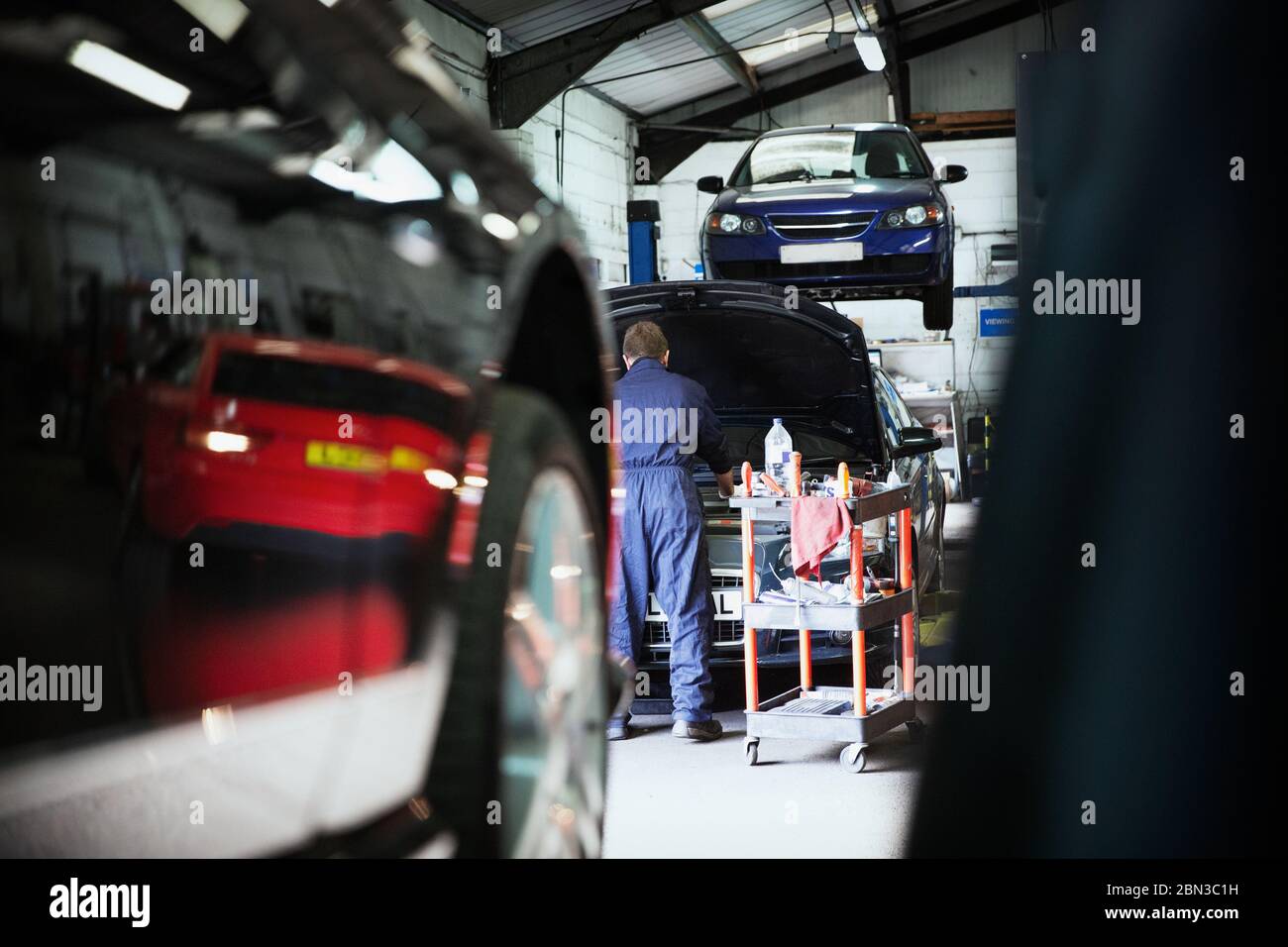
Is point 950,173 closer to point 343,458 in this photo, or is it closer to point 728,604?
point 728,604

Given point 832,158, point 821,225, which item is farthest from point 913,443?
point 832,158

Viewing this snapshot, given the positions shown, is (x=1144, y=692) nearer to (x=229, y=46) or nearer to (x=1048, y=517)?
(x=1048, y=517)

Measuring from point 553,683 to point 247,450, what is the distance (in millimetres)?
419

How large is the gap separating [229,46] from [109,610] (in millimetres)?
357

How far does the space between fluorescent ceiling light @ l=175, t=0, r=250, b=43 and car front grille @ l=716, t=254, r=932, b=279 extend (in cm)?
460

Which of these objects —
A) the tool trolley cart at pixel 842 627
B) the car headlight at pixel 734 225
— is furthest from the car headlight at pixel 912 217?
the tool trolley cart at pixel 842 627

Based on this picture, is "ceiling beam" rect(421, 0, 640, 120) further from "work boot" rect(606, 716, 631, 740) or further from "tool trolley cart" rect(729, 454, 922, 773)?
"work boot" rect(606, 716, 631, 740)

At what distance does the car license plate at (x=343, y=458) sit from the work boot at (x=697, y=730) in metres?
3.32

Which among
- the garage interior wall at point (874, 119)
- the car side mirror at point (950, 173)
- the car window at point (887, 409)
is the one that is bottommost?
the car window at point (887, 409)

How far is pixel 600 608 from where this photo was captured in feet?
4.18

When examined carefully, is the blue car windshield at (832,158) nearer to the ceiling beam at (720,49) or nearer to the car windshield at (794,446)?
the ceiling beam at (720,49)

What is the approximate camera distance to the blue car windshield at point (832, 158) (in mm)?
5684

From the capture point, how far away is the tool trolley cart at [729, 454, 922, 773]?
142 inches
